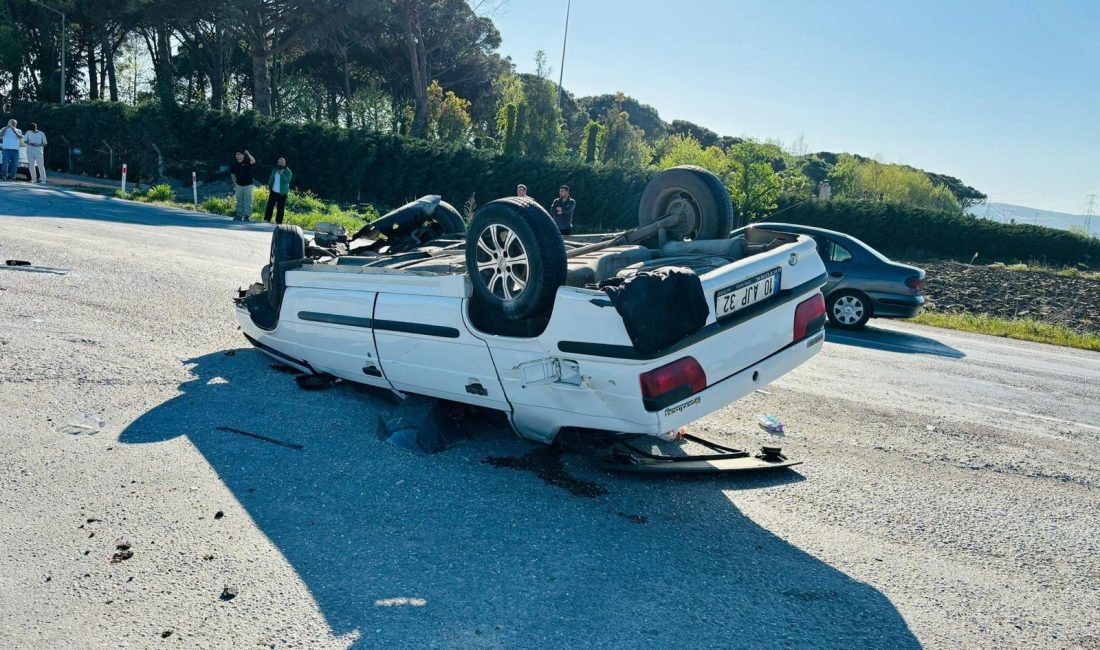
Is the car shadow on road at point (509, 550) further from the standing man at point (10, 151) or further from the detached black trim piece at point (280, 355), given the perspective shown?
the standing man at point (10, 151)

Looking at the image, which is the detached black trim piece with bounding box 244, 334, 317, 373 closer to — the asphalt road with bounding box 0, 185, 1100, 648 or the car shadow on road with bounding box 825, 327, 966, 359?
the asphalt road with bounding box 0, 185, 1100, 648

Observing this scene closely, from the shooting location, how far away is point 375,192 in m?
29.4

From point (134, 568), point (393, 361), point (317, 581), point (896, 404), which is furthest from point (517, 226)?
point (896, 404)

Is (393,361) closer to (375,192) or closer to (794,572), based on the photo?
(794,572)

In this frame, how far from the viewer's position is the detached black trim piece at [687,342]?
380cm

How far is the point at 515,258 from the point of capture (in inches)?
167

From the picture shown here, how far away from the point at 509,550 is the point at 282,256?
10.7 ft

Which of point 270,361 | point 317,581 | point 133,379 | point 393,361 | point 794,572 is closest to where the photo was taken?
point 317,581

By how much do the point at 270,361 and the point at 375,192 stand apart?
78.0 ft

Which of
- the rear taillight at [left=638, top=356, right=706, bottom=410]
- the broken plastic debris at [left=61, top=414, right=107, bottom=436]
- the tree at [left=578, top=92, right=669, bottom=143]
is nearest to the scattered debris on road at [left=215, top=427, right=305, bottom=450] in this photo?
the broken plastic debris at [left=61, top=414, right=107, bottom=436]

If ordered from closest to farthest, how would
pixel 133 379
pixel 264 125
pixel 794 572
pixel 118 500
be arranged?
1. pixel 794 572
2. pixel 118 500
3. pixel 133 379
4. pixel 264 125

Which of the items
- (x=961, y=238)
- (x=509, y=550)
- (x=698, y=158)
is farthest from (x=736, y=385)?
(x=698, y=158)

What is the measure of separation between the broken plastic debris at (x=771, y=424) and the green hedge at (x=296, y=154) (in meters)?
24.2

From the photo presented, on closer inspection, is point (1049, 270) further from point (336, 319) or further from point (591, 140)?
point (591, 140)
